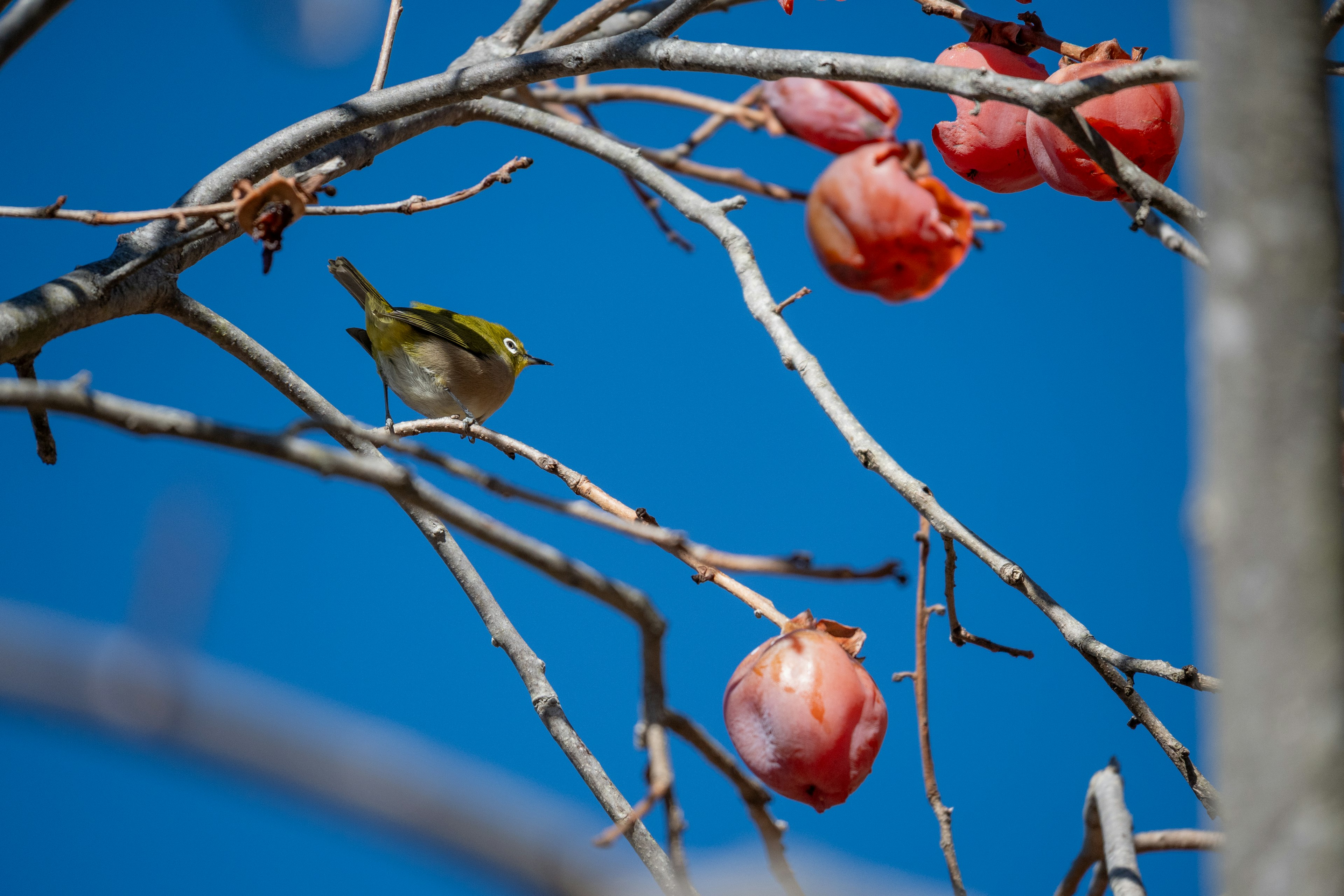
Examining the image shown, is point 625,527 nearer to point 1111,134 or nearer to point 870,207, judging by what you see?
point 870,207

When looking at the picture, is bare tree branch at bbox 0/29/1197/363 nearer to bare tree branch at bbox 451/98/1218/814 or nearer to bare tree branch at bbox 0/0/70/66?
bare tree branch at bbox 451/98/1218/814

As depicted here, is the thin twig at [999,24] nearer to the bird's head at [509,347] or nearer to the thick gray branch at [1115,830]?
the thick gray branch at [1115,830]

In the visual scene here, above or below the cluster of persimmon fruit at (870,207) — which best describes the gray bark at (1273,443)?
below

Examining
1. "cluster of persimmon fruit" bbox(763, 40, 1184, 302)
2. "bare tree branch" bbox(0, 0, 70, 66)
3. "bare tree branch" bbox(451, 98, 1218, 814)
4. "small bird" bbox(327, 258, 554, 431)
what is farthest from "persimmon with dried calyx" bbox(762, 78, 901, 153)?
"small bird" bbox(327, 258, 554, 431)

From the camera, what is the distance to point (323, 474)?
483 millimetres

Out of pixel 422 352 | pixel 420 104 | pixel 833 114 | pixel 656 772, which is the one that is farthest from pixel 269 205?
pixel 422 352

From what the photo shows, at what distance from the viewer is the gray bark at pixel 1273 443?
0.32 m

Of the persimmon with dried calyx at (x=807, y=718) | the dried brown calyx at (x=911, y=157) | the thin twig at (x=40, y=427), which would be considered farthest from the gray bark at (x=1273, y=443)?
the thin twig at (x=40, y=427)

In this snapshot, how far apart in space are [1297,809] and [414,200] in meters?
1.08

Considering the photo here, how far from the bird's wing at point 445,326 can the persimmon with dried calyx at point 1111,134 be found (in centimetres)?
206

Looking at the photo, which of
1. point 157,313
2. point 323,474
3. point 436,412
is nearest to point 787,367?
point 323,474

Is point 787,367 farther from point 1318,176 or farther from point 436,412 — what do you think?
point 436,412

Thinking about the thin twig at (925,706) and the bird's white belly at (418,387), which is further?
the bird's white belly at (418,387)

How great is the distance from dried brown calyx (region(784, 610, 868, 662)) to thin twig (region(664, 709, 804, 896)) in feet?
1.05
